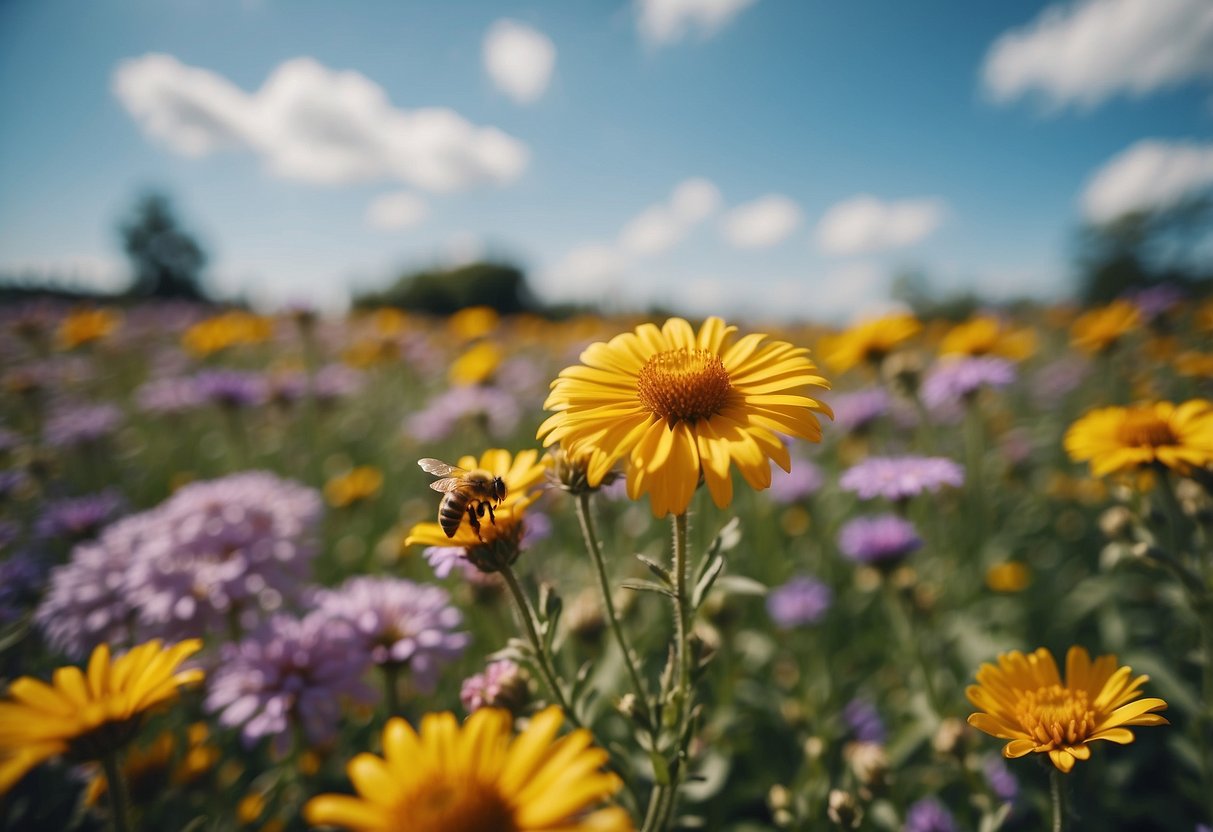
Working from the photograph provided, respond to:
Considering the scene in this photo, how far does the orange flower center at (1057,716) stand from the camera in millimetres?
1240

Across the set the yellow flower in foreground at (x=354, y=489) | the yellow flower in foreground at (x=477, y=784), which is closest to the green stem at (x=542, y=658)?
the yellow flower in foreground at (x=477, y=784)

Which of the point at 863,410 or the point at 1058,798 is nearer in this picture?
the point at 1058,798

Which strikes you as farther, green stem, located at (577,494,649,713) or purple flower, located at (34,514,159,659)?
purple flower, located at (34,514,159,659)

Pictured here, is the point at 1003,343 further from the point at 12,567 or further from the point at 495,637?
the point at 12,567


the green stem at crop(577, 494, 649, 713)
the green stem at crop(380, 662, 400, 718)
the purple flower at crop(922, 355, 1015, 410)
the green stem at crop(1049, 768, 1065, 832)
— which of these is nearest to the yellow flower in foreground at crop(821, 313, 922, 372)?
the purple flower at crop(922, 355, 1015, 410)

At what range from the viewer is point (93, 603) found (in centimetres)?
247

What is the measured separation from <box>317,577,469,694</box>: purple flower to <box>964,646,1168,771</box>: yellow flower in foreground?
1.64m

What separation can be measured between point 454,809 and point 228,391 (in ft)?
15.3

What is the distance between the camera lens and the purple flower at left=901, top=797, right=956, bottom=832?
2143mm

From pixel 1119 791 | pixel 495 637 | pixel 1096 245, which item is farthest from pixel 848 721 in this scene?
pixel 1096 245

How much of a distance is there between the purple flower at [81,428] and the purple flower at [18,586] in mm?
2021

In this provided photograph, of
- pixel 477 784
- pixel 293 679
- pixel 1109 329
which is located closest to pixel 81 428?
pixel 293 679

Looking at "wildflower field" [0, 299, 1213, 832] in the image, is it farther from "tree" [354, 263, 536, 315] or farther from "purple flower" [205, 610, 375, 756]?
"tree" [354, 263, 536, 315]

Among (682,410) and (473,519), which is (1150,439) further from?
(473,519)
